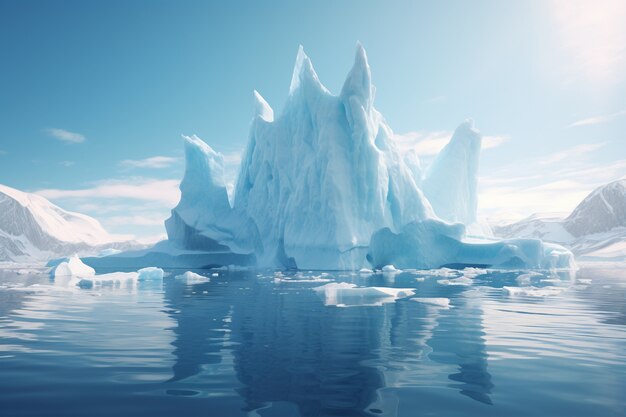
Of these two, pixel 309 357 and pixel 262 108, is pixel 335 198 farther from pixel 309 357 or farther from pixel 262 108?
pixel 309 357

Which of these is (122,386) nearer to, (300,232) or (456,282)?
(456,282)

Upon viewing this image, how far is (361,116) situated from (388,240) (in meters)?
8.78

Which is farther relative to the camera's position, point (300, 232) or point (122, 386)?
point (300, 232)

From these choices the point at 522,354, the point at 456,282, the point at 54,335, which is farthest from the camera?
the point at 456,282

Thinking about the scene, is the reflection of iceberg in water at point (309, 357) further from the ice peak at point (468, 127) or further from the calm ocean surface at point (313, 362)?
the ice peak at point (468, 127)

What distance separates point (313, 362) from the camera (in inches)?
215

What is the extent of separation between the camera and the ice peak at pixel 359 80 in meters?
29.5

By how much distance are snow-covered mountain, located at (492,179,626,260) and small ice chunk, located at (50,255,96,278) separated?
10171 cm

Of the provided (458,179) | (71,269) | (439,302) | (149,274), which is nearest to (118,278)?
(149,274)

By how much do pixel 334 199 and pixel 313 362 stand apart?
24219 mm

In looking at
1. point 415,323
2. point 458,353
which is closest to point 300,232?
point 415,323

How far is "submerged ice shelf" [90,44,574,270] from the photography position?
97.9 ft

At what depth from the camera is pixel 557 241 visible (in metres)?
107

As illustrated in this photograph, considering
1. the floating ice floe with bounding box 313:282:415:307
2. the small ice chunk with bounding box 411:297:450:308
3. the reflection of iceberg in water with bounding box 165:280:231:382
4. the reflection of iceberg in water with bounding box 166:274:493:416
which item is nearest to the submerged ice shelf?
the floating ice floe with bounding box 313:282:415:307
